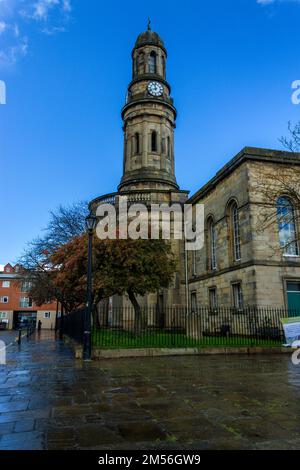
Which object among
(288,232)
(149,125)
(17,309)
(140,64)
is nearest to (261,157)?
(288,232)

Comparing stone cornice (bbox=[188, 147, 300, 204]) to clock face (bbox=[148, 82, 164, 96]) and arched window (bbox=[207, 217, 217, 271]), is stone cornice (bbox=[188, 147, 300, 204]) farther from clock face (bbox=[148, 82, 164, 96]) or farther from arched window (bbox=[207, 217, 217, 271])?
clock face (bbox=[148, 82, 164, 96])

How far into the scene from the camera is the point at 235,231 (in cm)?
2175

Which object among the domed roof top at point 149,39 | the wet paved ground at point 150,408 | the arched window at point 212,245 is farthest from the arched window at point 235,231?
Answer: the domed roof top at point 149,39

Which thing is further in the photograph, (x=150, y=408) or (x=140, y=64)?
(x=140, y=64)

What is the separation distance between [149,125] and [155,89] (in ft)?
12.6

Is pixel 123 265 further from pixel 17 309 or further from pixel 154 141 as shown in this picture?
pixel 17 309

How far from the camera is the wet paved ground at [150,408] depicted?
4.07 meters

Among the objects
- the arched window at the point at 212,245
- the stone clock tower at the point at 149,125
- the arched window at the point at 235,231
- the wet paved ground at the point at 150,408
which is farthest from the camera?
the stone clock tower at the point at 149,125

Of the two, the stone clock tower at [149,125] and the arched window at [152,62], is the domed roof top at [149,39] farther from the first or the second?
the arched window at [152,62]

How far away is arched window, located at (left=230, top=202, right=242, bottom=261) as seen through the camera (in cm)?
2114

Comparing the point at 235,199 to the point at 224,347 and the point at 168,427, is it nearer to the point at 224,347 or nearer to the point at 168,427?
the point at 224,347

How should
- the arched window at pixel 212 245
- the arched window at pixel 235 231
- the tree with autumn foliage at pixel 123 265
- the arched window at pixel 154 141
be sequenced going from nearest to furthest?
1. the tree with autumn foliage at pixel 123 265
2. the arched window at pixel 235 231
3. the arched window at pixel 212 245
4. the arched window at pixel 154 141

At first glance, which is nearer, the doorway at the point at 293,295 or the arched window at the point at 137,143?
the doorway at the point at 293,295
